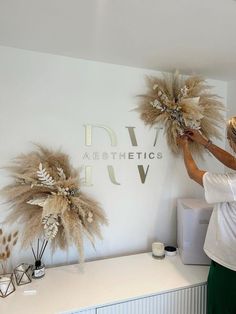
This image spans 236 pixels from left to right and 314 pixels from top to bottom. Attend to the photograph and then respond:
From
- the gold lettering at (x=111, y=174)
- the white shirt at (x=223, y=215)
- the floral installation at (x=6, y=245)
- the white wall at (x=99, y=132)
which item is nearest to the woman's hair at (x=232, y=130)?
the white shirt at (x=223, y=215)

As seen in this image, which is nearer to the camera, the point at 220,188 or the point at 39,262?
the point at 220,188

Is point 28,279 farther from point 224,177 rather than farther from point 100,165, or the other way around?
point 224,177

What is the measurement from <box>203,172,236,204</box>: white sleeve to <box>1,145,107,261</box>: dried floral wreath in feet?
2.43

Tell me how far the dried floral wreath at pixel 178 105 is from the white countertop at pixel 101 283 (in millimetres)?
977

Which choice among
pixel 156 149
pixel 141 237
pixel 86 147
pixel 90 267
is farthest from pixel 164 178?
pixel 90 267

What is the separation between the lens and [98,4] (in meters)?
1.10

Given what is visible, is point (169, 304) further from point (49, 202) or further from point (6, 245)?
point (6, 245)

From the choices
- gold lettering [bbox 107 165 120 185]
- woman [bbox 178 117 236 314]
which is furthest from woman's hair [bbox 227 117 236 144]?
gold lettering [bbox 107 165 120 185]

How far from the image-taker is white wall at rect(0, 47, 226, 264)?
5.47 feet

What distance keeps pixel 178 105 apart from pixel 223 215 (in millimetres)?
870

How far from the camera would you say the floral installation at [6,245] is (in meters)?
1.63

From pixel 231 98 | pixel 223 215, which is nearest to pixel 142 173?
pixel 223 215

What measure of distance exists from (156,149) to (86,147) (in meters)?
0.61

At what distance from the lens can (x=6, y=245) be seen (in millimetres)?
1665
